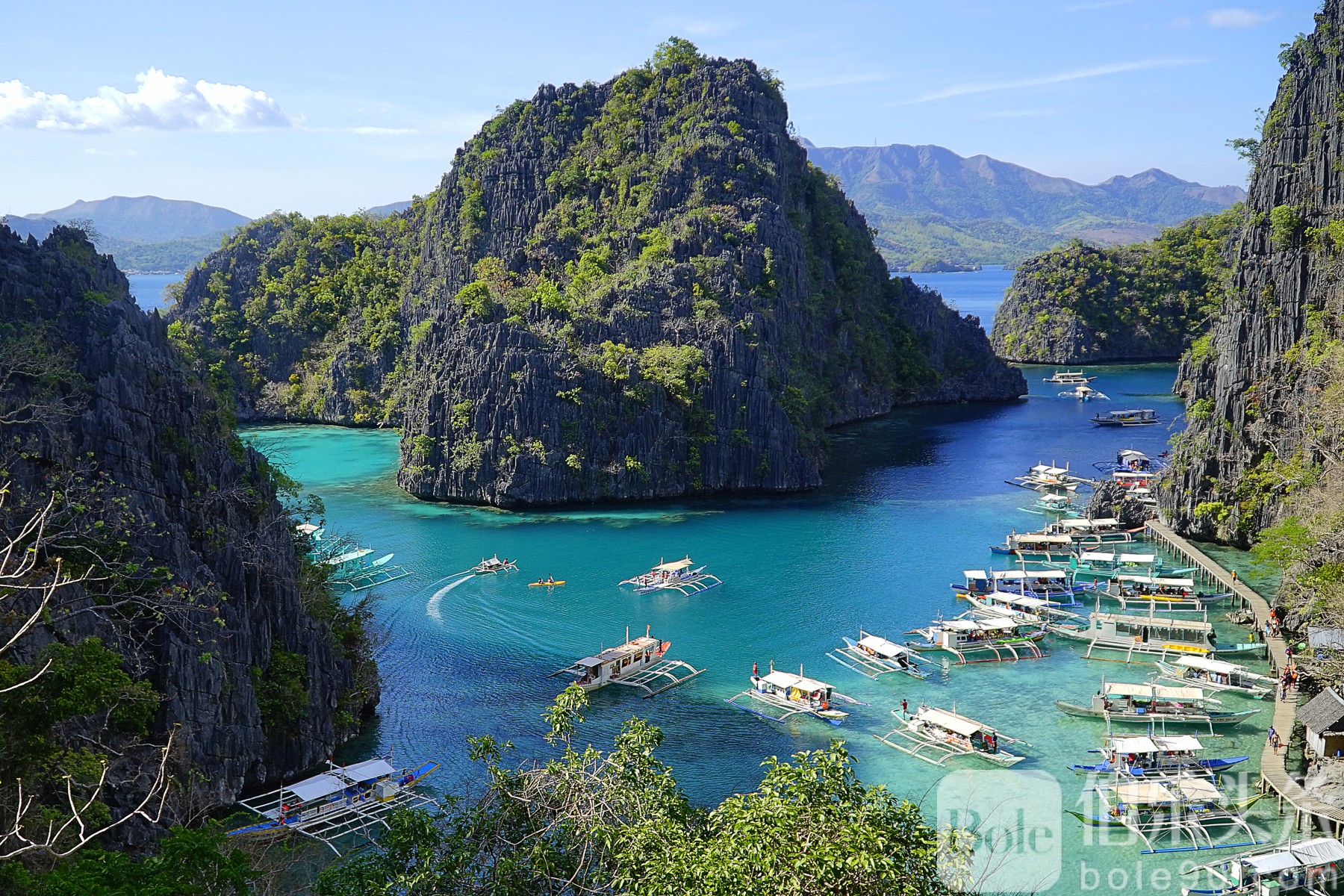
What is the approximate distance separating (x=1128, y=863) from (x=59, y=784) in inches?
1180

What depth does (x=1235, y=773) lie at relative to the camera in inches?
1431

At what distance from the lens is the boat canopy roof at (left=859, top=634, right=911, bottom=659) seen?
47.2 m

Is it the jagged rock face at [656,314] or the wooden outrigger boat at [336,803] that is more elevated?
the jagged rock face at [656,314]

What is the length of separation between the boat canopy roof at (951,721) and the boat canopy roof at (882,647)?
6.14 meters

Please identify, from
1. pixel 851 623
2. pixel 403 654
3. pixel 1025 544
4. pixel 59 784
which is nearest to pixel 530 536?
pixel 403 654

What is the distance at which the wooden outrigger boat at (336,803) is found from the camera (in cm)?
3275

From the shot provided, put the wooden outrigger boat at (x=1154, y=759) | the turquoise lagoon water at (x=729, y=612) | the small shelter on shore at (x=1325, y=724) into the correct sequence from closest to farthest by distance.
Result: the small shelter on shore at (x=1325, y=724)
the wooden outrigger boat at (x=1154, y=759)
the turquoise lagoon water at (x=729, y=612)

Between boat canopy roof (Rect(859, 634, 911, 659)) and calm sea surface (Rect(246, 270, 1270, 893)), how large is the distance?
1.89 metres

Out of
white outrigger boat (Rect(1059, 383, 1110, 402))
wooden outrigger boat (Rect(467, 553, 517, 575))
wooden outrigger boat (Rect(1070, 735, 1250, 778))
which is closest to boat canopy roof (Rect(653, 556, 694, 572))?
wooden outrigger boat (Rect(467, 553, 517, 575))

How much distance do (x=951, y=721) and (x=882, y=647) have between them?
8482 millimetres

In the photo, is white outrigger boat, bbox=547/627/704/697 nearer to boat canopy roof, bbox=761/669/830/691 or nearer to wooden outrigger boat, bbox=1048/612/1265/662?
boat canopy roof, bbox=761/669/830/691

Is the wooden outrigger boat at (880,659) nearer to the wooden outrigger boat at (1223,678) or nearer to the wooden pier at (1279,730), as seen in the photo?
the wooden outrigger boat at (1223,678)

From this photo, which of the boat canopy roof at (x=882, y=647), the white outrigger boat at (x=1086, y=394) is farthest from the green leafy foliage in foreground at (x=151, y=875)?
the white outrigger boat at (x=1086, y=394)

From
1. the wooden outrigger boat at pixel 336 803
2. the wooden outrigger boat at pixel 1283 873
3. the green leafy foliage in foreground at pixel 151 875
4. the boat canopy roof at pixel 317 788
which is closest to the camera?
the green leafy foliage in foreground at pixel 151 875
